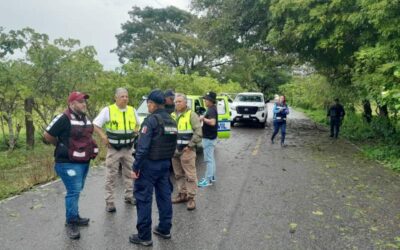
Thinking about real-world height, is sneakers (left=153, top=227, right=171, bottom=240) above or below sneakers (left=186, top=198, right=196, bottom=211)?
below

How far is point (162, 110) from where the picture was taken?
4.98 metres

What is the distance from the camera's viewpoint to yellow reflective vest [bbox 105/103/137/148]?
6.14 m

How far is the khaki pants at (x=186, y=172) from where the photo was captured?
6500mm

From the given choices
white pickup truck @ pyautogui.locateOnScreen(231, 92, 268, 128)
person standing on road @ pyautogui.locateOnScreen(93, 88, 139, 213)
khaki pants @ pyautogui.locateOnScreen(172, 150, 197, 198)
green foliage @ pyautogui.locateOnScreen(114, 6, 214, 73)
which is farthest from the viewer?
green foliage @ pyautogui.locateOnScreen(114, 6, 214, 73)

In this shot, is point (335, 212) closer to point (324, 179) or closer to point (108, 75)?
point (324, 179)

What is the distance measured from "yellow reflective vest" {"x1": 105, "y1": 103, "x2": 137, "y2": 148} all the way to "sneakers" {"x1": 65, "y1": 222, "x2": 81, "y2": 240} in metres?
1.47

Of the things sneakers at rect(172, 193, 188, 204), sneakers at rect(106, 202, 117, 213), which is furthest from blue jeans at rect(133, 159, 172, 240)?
sneakers at rect(172, 193, 188, 204)

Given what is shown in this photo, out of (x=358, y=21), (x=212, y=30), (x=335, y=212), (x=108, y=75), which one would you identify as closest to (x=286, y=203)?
(x=335, y=212)

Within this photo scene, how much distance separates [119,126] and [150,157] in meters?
1.52

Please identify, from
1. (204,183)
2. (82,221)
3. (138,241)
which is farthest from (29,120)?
(138,241)

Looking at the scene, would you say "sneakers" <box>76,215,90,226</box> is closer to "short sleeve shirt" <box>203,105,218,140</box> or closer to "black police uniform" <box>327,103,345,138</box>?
"short sleeve shirt" <box>203,105,218,140</box>

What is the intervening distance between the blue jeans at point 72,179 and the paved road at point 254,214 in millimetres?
319

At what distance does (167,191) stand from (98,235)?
109cm

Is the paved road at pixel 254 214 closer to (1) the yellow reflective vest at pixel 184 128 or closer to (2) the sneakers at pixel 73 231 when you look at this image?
(2) the sneakers at pixel 73 231
